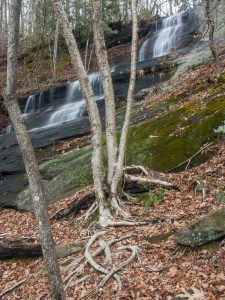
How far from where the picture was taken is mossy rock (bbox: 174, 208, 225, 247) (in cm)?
547

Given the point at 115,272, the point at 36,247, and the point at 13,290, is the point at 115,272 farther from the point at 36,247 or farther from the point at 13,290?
the point at 36,247

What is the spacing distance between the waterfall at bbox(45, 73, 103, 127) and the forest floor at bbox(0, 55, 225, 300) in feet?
42.3

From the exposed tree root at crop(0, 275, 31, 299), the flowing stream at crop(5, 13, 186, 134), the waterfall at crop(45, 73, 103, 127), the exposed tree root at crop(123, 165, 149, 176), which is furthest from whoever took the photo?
the flowing stream at crop(5, 13, 186, 134)

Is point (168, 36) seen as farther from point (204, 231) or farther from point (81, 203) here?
point (204, 231)

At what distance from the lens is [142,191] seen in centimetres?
841

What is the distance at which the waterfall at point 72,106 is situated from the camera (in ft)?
72.9

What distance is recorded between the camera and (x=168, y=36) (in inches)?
1222

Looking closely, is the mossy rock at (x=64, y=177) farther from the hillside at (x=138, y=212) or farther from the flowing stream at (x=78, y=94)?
the flowing stream at (x=78, y=94)

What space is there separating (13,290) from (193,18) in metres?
29.9

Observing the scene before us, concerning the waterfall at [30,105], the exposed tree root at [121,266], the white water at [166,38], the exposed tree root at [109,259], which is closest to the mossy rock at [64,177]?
the exposed tree root at [109,259]

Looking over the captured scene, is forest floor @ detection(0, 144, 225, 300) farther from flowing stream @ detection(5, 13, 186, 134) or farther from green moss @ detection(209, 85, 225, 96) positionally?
flowing stream @ detection(5, 13, 186, 134)

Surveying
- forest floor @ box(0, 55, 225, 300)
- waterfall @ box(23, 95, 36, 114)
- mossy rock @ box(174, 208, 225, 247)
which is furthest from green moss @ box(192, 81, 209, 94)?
waterfall @ box(23, 95, 36, 114)

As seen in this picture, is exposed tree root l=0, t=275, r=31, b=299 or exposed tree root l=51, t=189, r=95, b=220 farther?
exposed tree root l=51, t=189, r=95, b=220

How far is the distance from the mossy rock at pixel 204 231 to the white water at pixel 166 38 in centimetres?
2476
